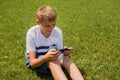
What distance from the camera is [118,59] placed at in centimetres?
578

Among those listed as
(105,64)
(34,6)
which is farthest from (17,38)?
(34,6)

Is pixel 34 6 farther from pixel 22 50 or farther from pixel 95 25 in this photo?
pixel 22 50

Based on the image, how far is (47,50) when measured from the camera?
194 inches

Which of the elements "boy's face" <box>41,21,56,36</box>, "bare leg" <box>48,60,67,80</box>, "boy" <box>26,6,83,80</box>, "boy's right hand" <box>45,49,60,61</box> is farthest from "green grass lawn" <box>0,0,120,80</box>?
"boy's face" <box>41,21,56,36</box>

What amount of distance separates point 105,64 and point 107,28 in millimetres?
2613

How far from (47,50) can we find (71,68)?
23.0 inches

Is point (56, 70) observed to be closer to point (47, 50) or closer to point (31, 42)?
point (47, 50)

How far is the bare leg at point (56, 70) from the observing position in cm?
436

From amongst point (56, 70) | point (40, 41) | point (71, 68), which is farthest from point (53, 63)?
point (40, 41)

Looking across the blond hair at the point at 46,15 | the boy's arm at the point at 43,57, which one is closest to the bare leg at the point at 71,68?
the boy's arm at the point at 43,57

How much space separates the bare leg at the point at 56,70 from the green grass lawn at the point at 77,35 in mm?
504

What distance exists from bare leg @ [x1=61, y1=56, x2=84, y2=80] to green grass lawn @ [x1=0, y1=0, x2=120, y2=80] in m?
0.43

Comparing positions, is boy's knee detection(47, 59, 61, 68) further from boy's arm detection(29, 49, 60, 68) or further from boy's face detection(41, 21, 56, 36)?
boy's face detection(41, 21, 56, 36)

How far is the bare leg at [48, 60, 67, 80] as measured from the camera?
14.3ft
